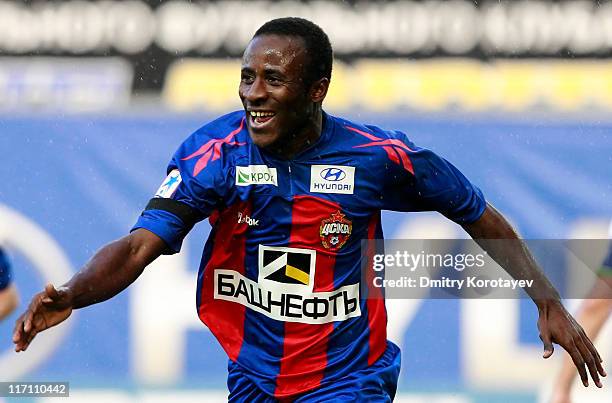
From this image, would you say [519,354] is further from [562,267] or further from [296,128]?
[296,128]

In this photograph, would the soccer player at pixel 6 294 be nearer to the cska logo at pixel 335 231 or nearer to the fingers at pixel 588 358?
the cska logo at pixel 335 231

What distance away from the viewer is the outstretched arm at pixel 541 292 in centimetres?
518

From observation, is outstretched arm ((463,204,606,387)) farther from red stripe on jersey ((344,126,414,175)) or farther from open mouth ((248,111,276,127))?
open mouth ((248,111,276,127))

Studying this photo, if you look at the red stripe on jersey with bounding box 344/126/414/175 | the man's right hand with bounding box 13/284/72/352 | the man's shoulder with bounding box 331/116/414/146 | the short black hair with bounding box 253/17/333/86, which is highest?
the short black hair with bounding box 253/17/333/86

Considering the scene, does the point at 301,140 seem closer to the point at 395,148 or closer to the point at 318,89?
the point at 318,89

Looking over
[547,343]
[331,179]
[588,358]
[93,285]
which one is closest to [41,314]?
[93,285]

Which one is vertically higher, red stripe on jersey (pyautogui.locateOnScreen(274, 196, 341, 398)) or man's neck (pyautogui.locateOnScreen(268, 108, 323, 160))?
man's neck (pyautogui.locateOnScreen(268, 108, 323, 160))

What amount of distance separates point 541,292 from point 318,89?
50.2 inches

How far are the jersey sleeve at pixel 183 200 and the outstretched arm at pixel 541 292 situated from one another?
1158 millimetres

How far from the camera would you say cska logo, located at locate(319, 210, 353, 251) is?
197 inches

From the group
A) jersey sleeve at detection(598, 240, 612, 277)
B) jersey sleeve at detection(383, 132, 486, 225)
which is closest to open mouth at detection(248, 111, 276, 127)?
jersey sleeve at detection(383, 132, 486, 225)

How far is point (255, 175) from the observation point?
16.3 feet

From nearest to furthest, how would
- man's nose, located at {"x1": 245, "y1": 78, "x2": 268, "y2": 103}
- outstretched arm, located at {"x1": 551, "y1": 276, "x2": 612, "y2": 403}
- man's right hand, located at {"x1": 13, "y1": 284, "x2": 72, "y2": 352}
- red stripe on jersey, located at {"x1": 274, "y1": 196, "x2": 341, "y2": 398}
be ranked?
man's right hand, located at {"x1": 13, "y1": 284, "x2": 72, "y2": 352}
man's nose, located at {"x1": 245, "y1": 78, "x2": 268, "y2": 103}
red stripe on jersey, located at {"x1": 274, "y1": 196, "x2": 341, "y2": 398}
outstretched arm, located at {"x1": 551, "y1": 276, "x2": 612, "y2": 403}

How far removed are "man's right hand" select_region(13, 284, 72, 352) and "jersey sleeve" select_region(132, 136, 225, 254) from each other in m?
0.51
